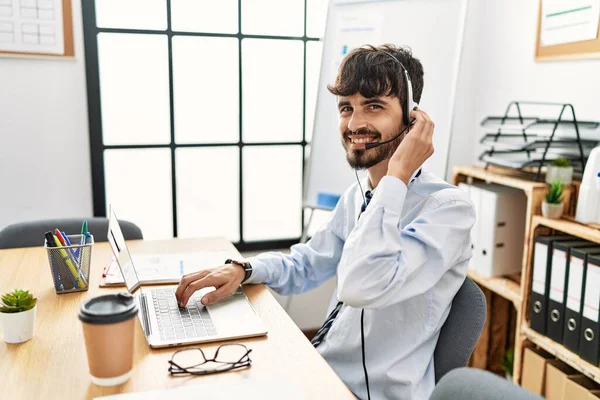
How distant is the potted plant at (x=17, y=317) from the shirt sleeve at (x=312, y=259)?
589 millimetres

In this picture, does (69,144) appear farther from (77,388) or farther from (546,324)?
(546,324)

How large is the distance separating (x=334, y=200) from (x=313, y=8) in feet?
3.16

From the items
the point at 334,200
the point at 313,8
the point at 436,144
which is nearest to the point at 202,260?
the point at 334,200

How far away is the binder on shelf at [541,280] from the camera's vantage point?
1971 millimetres

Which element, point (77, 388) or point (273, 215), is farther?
point (273, 215)

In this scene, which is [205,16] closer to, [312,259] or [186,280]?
[312,259]

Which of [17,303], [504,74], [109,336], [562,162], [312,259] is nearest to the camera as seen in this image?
[109,336]

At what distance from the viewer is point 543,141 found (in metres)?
2.06

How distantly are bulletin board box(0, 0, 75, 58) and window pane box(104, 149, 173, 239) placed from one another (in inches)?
19.6

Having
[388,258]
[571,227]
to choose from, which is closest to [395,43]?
[571,227]

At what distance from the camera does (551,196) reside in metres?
1.97

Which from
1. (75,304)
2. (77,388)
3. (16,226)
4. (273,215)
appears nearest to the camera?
(77,388)

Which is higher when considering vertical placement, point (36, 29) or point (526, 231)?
point (36, 29)

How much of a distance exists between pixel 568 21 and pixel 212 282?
172cm
